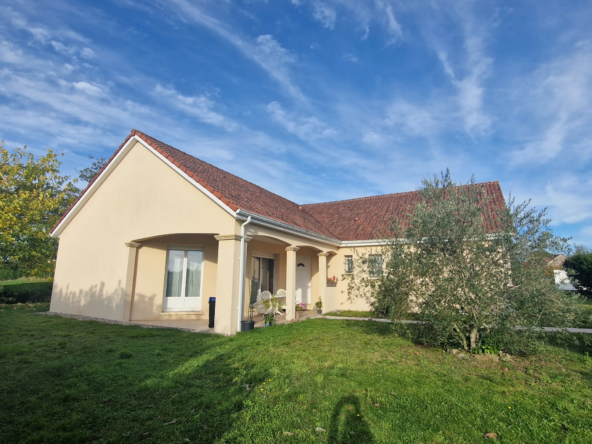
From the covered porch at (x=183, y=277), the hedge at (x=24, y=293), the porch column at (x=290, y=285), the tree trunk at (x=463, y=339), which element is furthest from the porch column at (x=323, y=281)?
the hedge at (x=24, y=293)

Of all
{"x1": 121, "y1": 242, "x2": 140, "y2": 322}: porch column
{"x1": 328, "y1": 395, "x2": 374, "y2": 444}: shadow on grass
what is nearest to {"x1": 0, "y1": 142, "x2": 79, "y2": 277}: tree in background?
{"x1": 121, "y1": 242, "x2": 140, "y2": 322}: porch column

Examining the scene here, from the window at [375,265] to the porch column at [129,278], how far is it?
8075 mm

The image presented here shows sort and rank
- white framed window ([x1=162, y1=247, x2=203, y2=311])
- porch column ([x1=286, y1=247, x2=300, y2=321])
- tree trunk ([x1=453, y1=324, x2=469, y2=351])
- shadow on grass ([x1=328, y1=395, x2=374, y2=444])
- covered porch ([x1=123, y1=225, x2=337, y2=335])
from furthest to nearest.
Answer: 1. white framed window ([x1=162, y1=247, x2=203, y2=311])
2. porch column ([x1=286, y1=247, x2=300, y2=321])
3. covered porch ([x1=123, y1=225, x2=337, y2=335])
4. tree trunk ([x1=453, y1=324, x2=469, y2=351])
5. shadow on grass ([x1=328, y1=395, x2=374, y2=444])

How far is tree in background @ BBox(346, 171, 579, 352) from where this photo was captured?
5934mm

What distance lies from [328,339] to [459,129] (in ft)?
35.3

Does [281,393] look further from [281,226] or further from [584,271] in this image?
[584,271]

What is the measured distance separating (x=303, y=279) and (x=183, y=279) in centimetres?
616

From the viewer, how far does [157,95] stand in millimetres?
13812

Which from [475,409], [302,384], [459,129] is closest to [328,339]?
[302,384]

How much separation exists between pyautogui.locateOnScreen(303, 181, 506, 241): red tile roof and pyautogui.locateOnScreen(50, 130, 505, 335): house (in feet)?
9.32

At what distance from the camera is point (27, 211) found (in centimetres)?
1764

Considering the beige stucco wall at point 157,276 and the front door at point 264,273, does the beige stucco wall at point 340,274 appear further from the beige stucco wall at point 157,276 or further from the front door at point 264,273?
the beige stucco wall at point 157,276

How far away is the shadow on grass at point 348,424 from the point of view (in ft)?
11.2

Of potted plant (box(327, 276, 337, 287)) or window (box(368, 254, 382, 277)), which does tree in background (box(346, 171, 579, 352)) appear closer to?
window (box(368, 254, 382, 277))
